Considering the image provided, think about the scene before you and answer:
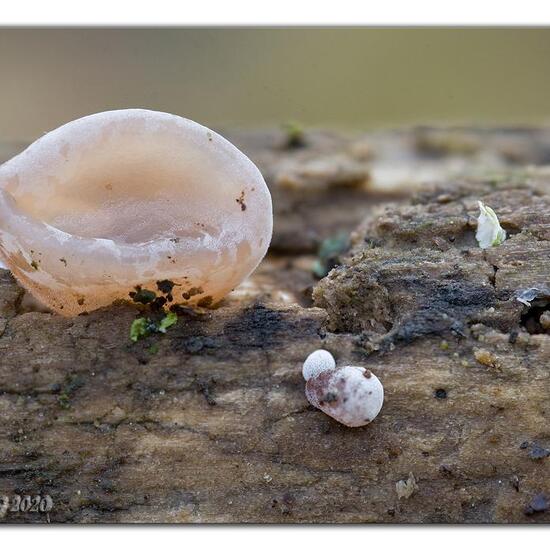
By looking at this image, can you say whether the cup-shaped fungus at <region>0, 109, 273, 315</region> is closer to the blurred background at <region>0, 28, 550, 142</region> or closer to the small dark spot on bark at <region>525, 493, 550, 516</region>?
the small dark spot on bark at <region>525, 493, 550, 516</region>

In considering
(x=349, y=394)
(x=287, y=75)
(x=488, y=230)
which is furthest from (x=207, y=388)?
(x=287, y=75)

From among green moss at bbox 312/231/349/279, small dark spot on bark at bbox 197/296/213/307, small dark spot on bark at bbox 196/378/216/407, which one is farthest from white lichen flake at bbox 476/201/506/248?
small dark spot on bark at bbox 196/378/216/407

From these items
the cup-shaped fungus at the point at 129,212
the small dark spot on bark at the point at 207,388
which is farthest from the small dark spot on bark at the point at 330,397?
the cup-shaped fungus at the point at 129,212

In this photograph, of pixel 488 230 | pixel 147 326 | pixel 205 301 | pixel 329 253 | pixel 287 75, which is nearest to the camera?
pixel 147 326

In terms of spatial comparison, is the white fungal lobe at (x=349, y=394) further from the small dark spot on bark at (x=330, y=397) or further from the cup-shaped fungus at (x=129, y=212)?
the cup-shaped fungus at (x=129, y=212)

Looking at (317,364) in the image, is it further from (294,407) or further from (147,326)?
(147,326)

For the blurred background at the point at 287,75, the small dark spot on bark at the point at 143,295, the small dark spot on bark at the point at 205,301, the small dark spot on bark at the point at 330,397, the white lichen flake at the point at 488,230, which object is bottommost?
the blurred background at the point at 287,75
